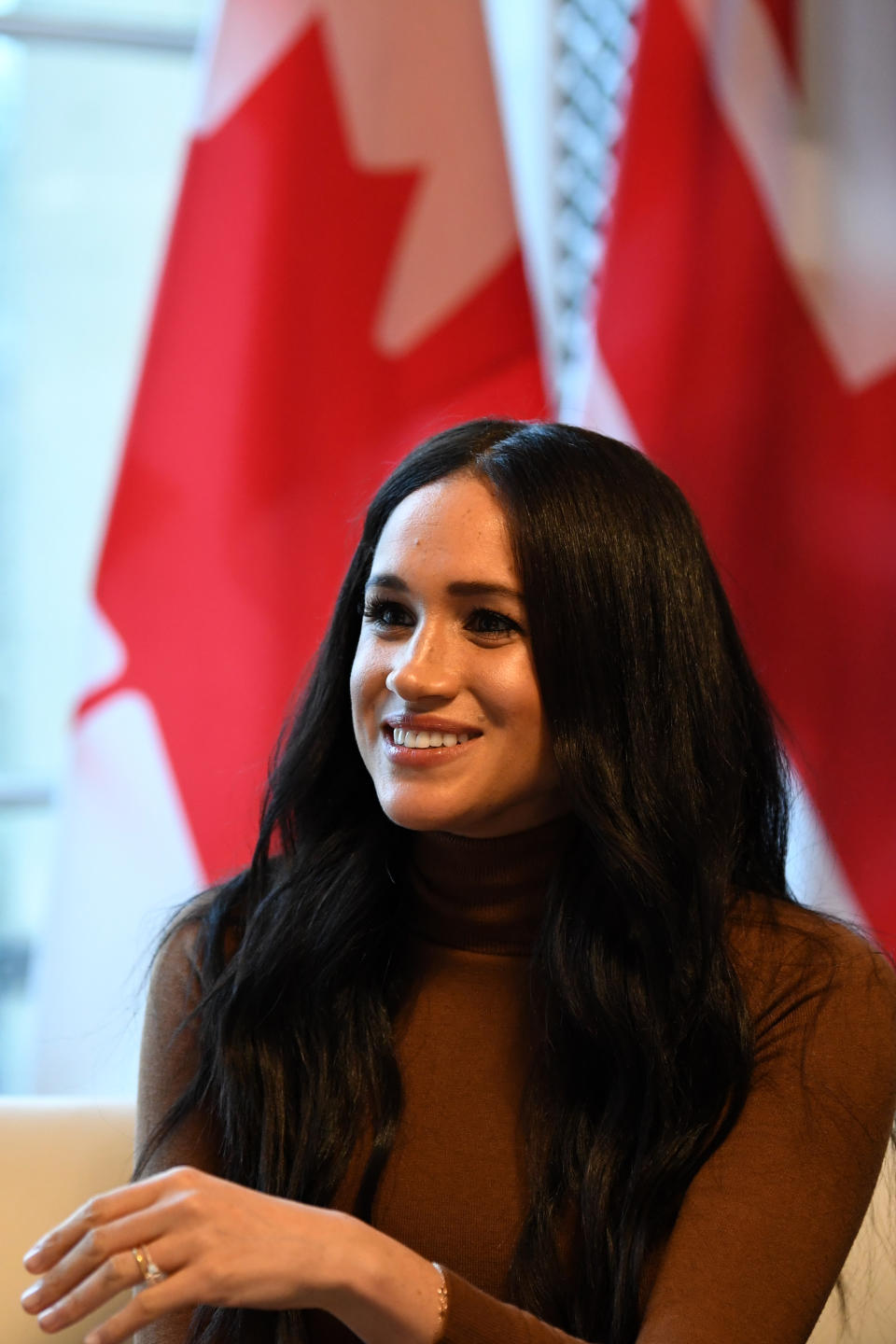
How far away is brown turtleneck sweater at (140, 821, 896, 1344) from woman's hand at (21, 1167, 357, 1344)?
149 millimetres

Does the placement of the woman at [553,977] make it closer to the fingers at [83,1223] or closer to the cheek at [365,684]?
the cheek at [365,684]

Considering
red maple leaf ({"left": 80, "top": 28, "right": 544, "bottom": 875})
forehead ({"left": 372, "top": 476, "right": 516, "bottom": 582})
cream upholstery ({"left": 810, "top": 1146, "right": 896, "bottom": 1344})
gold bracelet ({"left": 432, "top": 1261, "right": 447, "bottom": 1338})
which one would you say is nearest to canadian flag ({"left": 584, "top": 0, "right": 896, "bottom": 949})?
red maple leaf ({"left": 80, "top": 28, "right": 544, "bottom": 875})

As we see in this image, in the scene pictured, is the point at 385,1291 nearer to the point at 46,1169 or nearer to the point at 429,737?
the point at 429,737

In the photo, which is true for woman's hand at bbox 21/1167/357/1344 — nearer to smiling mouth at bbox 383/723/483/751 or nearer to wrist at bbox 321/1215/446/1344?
wrist at bbox 321/1215/446/1344

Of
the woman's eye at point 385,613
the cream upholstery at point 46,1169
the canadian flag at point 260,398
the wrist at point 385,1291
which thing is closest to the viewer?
the wrist at point 385,1291

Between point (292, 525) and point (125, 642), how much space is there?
31cm

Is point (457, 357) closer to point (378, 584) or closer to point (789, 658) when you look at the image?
point (789, 658)

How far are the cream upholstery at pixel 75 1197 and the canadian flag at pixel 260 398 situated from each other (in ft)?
1.65

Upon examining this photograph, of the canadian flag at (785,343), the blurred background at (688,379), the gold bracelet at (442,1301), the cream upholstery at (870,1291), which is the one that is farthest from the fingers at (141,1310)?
the canadian flag at (785,343)

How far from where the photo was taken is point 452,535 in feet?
4.67

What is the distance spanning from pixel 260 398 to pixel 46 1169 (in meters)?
1.16

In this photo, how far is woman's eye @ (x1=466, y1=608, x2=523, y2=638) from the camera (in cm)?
141

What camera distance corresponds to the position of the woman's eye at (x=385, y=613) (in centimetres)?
148

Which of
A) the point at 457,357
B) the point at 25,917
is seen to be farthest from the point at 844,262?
the point at 25,917
